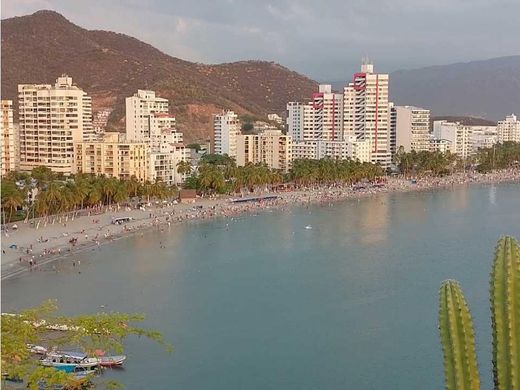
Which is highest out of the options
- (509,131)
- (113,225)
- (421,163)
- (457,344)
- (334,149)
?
(509,131)

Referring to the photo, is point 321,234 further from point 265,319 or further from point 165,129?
point 165,129

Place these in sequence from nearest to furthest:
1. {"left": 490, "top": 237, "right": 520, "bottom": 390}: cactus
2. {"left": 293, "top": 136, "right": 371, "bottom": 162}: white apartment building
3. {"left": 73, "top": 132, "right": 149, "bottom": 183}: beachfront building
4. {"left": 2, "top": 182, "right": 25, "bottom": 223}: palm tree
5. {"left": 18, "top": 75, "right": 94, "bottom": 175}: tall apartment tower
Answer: {"left": 490, "top": 237, "right": 520, "bottom": 390}: cactus → {"left": 2, "top": 182, "right": 25, "bottom": 223}: palm tree → {"left": 73, "top": 132, "right": 149, "bottom": 183}: beachfront building → {"left": 18, "top": 75, "right": 94, "bottom": 175}: tall apartment tower → {"left": 293, "top": 136, "right": 371, "bottom": 162}: white apartment building

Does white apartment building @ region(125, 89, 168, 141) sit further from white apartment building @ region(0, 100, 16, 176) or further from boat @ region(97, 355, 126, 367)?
boat @ region(97, 355, 126, 367)

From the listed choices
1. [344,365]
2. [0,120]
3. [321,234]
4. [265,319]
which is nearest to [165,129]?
[0,120]

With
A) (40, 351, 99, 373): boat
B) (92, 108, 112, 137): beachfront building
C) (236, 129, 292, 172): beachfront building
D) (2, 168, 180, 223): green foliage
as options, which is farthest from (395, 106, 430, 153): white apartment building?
(40, 351, 99, 373): boat

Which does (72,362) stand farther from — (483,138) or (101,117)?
(483,138)

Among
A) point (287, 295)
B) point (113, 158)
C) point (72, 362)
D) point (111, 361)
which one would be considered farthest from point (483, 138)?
point (72, 362)

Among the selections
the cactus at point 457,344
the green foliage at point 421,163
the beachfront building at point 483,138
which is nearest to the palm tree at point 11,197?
the cactus at point 457,344

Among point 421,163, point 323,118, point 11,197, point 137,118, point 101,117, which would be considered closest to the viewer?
point 11,197
